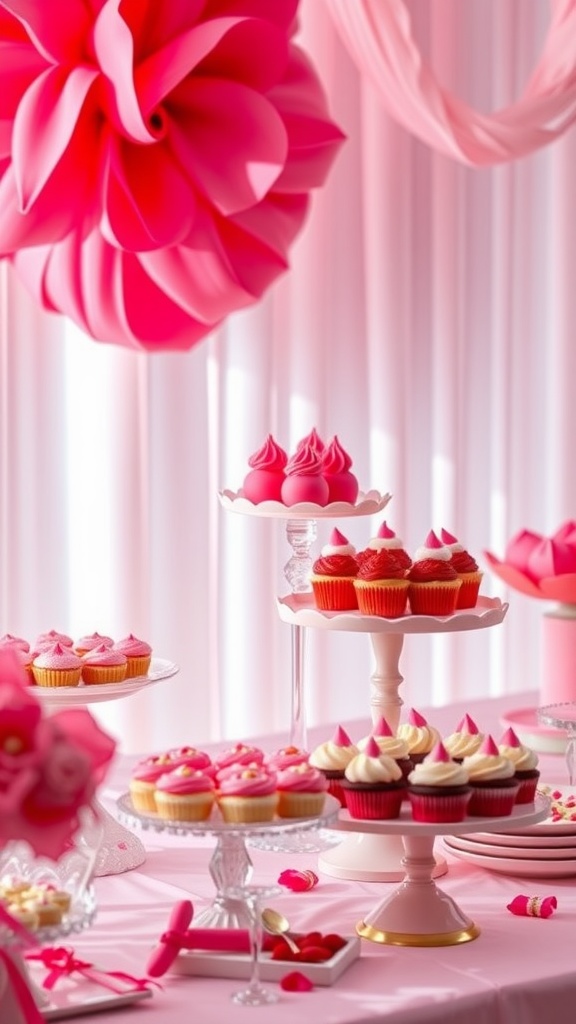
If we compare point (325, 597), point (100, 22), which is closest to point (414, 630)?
point (325, 597)

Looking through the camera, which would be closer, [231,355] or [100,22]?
[100,22]

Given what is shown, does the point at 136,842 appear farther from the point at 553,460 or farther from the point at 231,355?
the point at 553,460

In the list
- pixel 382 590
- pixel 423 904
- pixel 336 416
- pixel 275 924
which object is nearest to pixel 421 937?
pixel 423 904

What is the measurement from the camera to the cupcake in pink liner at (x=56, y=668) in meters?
2.09

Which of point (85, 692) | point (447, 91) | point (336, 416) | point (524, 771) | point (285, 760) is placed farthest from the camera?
point (336, 416)

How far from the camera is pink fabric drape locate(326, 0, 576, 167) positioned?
3580mm

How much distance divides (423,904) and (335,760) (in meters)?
0.19

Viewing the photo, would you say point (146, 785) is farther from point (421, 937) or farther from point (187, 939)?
point (421, 937)

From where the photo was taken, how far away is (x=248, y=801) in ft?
5.42

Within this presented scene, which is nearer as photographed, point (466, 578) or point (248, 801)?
point (248, 801)

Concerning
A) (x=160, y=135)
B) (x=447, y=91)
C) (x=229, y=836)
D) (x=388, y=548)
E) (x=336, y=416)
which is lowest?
(x=229, y=836)

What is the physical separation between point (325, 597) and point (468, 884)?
1.37 feet

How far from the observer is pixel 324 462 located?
2.47 metres

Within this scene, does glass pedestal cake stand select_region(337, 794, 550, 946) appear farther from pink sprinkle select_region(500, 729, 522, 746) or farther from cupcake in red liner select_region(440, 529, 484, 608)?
cupcake in red liner select_region(440, 529, 484, 608)
